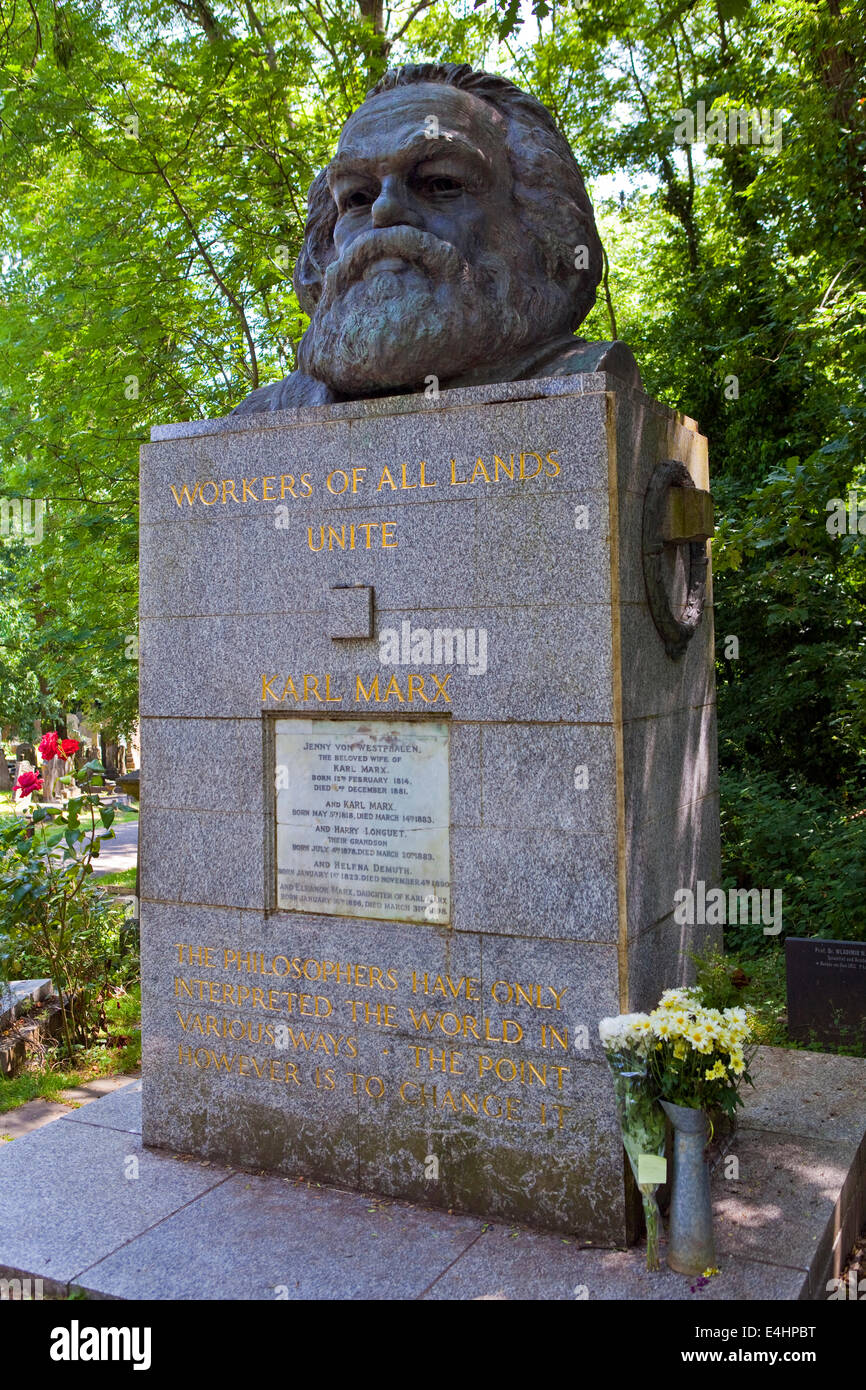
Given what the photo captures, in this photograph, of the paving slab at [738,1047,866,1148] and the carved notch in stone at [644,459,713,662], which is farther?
the paving slab at [738,1047,866,1148]

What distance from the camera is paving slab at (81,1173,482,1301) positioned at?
11.7 feet

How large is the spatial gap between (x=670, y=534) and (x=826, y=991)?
3848 millimetres

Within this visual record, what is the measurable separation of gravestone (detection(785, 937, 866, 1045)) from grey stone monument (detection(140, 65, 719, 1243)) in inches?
92.4

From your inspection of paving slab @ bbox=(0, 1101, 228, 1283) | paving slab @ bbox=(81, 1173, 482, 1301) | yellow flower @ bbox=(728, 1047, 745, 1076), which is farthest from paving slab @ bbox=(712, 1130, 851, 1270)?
paving slab @ bbox=(0, 1101, 228, 1283)

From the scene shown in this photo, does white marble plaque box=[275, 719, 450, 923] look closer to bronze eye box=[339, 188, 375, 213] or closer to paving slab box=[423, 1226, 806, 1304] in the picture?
paving slab box=[423, 1226, 806, 1304]

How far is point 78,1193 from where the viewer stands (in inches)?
169

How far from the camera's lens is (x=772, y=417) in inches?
522

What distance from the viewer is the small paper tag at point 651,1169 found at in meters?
3.41

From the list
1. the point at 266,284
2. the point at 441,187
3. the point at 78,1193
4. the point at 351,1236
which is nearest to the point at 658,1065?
the point at 351,1236

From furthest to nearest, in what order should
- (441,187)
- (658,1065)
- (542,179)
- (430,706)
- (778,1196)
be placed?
(542,179), (441,187), (430,706), (778,1196), (658,1065)

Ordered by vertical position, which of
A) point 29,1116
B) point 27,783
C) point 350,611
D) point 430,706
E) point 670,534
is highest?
point 670,534

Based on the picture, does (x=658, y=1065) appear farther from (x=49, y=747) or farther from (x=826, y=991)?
(x=49, y=747)
